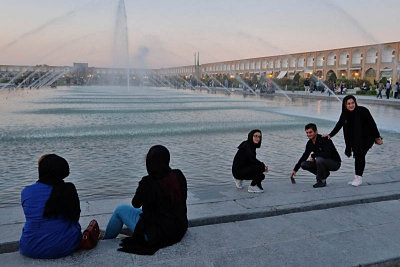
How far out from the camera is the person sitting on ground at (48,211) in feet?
9.86

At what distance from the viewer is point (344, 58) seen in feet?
198

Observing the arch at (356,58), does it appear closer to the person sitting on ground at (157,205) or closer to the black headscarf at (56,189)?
the person sitting on ground at (157,205)

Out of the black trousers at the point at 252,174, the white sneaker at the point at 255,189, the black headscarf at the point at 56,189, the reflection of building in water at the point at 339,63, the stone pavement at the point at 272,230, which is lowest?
the stone pavement at the point at 272,230

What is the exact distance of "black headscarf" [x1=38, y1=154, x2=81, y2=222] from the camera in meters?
3.00

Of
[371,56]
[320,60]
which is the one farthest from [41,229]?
[320,60]

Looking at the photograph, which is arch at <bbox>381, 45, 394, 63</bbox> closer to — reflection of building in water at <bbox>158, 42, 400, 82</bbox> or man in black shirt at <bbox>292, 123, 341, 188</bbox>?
reflection of building in water at <bbox>158, 42, 400, 82</bbox>

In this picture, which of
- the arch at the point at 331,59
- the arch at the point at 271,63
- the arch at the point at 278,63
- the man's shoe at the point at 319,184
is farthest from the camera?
the arch at the point at 271,63

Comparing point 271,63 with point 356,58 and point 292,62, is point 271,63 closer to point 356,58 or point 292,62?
point 292,62

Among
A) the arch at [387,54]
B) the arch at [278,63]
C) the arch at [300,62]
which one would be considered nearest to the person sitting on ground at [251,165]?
the arch at [387,54]

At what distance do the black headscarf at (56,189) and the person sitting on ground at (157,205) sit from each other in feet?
1.69

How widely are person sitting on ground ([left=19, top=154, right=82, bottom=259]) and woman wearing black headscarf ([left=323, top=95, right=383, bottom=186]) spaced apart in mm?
3868

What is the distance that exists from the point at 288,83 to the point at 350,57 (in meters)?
15.4

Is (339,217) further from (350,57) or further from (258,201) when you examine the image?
(350,57)

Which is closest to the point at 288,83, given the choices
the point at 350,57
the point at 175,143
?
the point at 350,57
